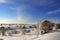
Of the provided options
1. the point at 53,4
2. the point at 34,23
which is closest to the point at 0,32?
the point at 34,23

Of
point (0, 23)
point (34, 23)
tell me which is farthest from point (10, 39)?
point (34, 23)

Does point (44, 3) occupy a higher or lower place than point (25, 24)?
higher

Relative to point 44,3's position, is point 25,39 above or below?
below

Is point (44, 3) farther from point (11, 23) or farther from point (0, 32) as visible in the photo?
point (0, 32)

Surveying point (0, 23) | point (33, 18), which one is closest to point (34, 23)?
point (33, 18)

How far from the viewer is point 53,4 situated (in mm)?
2477

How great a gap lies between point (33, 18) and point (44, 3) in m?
0.33

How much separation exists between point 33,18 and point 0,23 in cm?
59

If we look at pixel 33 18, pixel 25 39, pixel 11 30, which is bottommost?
pixel 25 39

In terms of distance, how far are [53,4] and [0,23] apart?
0.99 metres

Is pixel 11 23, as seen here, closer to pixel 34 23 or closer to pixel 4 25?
pixel 4 25

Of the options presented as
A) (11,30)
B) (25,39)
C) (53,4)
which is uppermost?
(53,4)

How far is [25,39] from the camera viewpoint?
2449mm

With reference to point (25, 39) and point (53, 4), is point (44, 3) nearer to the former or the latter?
point (53, 4)
